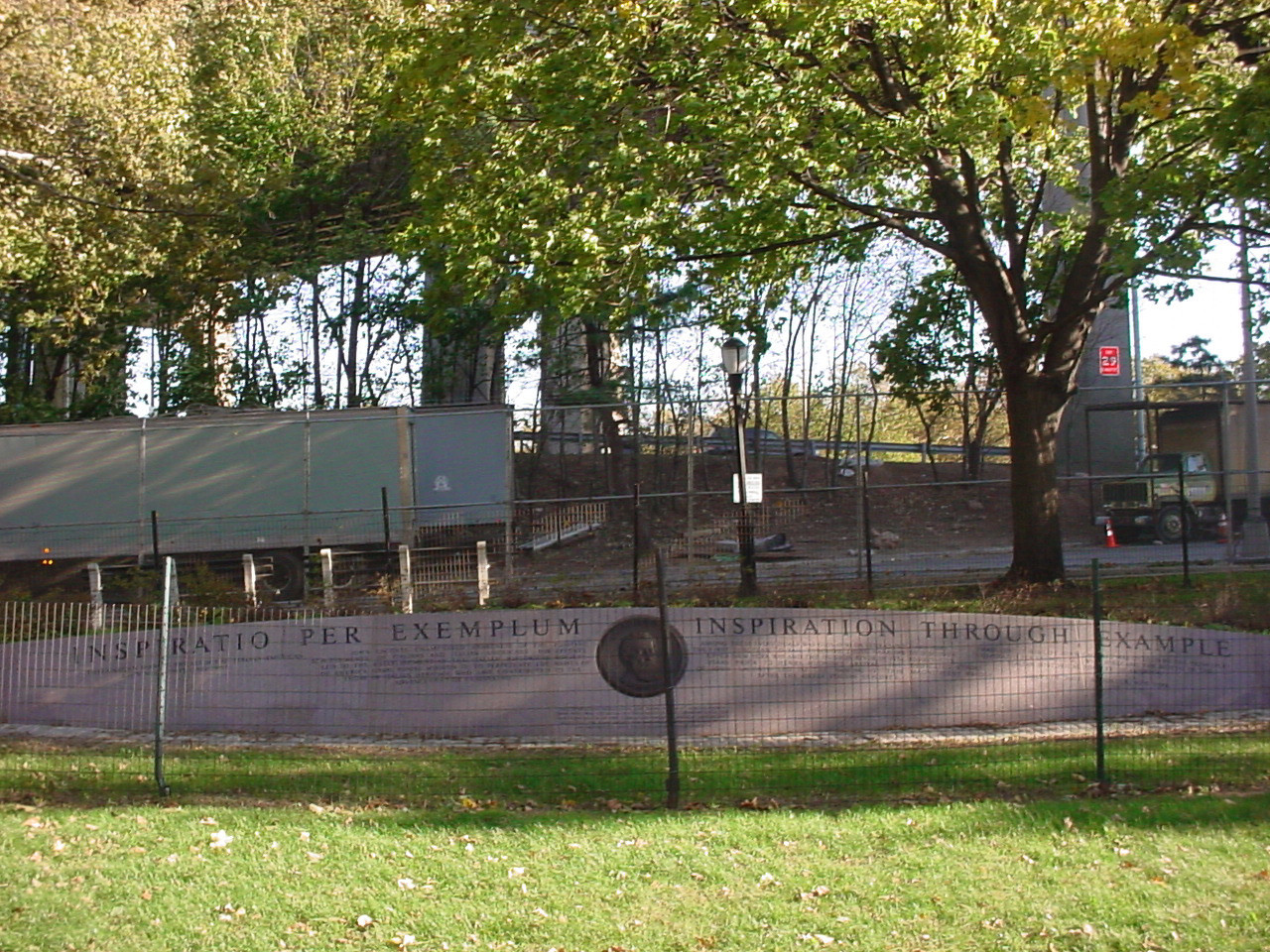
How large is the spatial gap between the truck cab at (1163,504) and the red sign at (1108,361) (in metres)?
6.52

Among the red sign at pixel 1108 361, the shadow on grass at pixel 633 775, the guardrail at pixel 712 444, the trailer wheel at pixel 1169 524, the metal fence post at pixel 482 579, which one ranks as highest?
the red sign at pixel 1108 361

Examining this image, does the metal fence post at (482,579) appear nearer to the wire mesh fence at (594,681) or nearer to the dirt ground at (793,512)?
the dirt ground at (793,512)

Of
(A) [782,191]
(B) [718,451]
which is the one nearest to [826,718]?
→ (A) [782,191]

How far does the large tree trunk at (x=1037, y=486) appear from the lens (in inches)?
632

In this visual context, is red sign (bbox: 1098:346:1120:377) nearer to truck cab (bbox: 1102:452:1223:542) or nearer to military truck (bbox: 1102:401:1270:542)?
military truck (bbox: 1102:401:1270:542)

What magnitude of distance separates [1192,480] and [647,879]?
16.9m

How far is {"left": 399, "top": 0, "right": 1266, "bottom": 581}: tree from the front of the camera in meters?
13.3

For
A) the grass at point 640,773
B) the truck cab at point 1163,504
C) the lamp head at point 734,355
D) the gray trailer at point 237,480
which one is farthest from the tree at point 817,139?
the grass at point 640,773

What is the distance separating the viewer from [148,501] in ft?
70.1

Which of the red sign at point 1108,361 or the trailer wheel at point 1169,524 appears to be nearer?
the trailer wheel at point 1169,524

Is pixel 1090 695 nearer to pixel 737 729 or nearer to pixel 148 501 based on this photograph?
pixel 737 729

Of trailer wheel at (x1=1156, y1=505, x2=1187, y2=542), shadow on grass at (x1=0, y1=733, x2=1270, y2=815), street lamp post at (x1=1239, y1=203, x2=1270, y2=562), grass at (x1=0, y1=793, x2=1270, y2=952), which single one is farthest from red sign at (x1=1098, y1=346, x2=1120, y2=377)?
grass at (x1=0, y1=793, x2=1270, y2=952)

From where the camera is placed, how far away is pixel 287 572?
2045 centimetres

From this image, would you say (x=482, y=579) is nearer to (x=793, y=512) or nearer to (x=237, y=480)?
(x=793, y=512)
